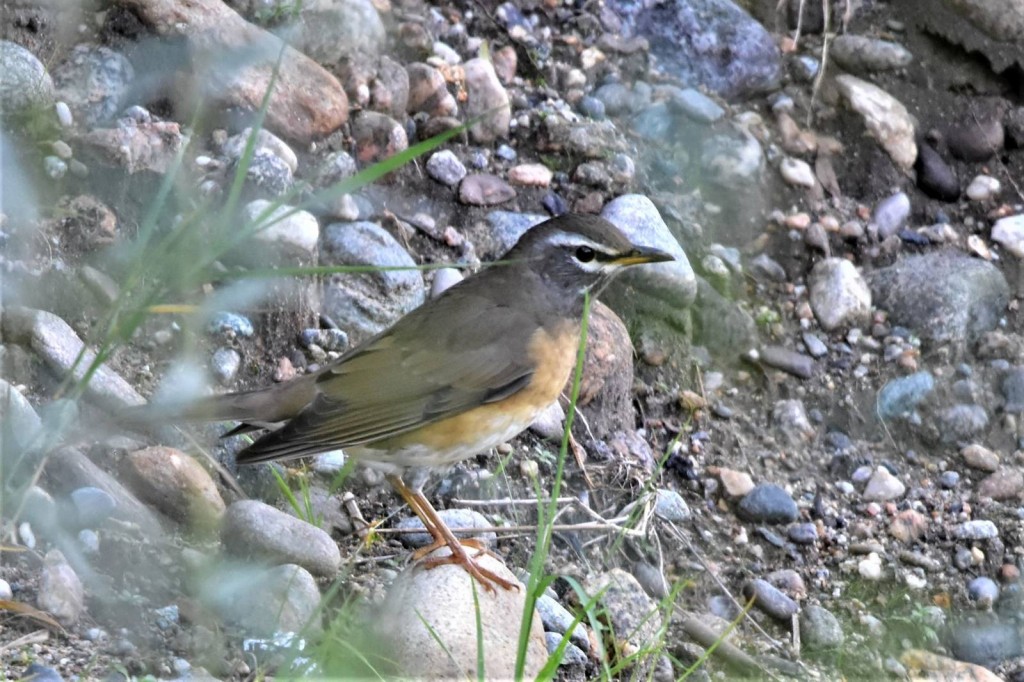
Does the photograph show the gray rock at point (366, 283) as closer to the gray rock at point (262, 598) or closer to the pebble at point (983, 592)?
the gray rock at point (262, 598)

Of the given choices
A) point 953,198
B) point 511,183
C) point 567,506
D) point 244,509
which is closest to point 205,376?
point 244,509

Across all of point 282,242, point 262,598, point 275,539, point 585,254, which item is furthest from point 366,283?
point 262,598

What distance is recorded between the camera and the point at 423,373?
6176mm

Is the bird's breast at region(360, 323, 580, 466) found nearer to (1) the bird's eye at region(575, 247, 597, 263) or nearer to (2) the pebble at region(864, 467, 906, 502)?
(1) the bird's eye at region(575, 247, 597, 263)

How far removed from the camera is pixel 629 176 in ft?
27.4

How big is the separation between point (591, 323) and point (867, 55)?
10.6 ft

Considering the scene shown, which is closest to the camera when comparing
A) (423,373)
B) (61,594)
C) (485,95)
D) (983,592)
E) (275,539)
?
(61,594)

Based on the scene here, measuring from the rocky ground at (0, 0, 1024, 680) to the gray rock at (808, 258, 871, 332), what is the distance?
0.9 inches

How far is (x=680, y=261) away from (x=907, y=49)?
9.20 feet

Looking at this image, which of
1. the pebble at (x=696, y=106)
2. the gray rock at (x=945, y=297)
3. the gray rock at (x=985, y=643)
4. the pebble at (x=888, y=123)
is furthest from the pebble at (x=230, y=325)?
the pebble at (x=888, y=123)

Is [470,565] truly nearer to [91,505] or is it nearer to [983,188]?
[91,505]

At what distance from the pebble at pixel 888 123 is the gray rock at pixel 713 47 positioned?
1.90 feet

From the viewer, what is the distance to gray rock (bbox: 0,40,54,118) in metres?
6.80

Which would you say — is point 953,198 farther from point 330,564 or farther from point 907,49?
point 330,564
